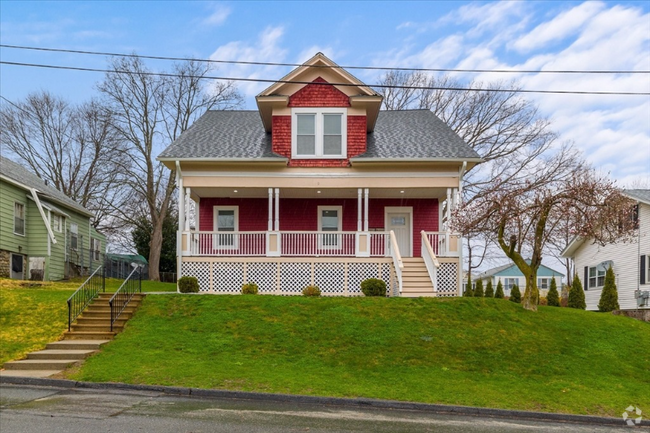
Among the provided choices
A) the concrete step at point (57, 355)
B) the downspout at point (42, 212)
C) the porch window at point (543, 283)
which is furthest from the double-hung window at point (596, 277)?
the porch window at point (543, 283)

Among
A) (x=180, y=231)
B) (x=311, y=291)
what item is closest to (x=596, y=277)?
(x=311, y=291)

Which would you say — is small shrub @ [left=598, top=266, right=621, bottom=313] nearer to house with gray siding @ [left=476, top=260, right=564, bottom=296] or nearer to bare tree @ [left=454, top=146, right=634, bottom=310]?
bare tree @ [left=454, top=146, right=634, bottom=310]

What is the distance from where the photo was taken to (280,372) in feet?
39.5

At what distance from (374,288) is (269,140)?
779 centimetres

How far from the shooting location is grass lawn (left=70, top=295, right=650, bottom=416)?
11266 mm

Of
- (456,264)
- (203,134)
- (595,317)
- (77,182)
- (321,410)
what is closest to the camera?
(321,410)

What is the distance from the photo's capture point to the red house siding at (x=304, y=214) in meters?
23.6

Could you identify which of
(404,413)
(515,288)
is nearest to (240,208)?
(515,288)

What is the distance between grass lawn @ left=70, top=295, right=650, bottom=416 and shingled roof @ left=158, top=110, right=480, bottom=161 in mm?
6040

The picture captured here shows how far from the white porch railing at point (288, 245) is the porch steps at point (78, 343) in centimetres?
443

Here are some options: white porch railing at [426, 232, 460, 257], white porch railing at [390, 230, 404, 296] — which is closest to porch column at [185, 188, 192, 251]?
white porch railing at [390, 230, 404, 296]

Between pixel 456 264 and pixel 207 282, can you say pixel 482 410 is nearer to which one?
pixel 456 264

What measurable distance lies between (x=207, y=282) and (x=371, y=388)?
1037 cm

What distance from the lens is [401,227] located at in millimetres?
23766
